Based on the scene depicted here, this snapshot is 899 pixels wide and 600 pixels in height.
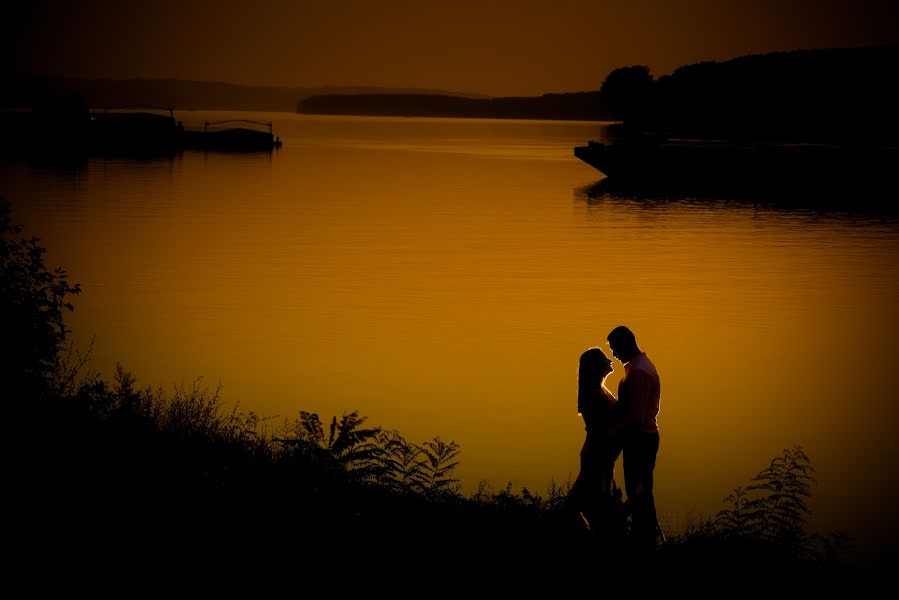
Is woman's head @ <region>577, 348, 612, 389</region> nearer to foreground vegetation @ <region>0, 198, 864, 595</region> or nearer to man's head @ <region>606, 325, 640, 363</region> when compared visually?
man's head @ <region>606, 325, 640, 363</region>

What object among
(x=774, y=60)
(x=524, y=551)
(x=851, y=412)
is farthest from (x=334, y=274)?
(x=774, y=60)

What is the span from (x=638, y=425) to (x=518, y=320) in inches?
610

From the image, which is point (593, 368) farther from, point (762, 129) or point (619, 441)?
point (762, 129)

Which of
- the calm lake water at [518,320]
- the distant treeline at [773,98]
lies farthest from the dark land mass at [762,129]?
the calm lake water at [518,320]

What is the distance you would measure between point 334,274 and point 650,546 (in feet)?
75.3

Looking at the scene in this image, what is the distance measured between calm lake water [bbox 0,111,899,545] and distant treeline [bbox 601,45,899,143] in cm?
7274

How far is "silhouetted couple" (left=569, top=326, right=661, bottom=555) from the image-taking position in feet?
28.8

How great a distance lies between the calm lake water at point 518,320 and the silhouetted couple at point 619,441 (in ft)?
10.4

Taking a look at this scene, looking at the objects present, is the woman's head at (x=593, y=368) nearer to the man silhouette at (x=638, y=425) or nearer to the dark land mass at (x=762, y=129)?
the man silhouette at (x=638, y=425)

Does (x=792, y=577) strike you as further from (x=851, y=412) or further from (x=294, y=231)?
(x=294, y=231)

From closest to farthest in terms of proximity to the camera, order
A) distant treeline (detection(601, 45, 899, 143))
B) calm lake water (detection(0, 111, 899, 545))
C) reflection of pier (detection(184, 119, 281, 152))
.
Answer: calm lake water (detection(0, 111, 899, 545))
reflection of pier (detection(184, 119, 281, 152))
distant treeline (detection(601, 45, 899, 143))

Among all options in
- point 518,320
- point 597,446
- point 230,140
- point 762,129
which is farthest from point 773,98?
point 597,446

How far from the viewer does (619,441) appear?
9023mm

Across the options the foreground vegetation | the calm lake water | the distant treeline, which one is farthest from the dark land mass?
the foreground vegetation
